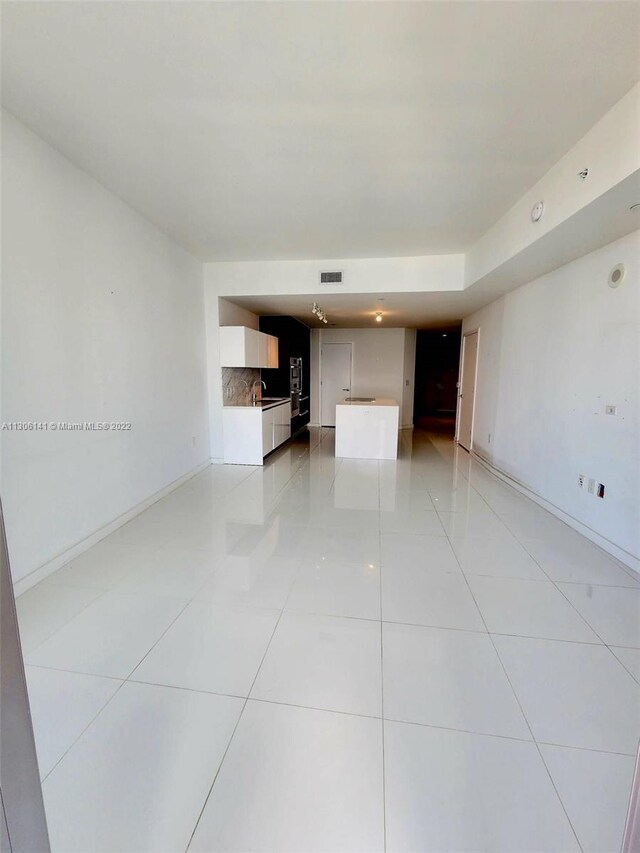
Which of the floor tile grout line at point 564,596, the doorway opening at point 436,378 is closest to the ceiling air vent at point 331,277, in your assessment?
the floor tile grout line at point 564,596

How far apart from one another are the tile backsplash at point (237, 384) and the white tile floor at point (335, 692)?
2.56 metres

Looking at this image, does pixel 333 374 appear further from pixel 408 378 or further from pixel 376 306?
pixel 376 306

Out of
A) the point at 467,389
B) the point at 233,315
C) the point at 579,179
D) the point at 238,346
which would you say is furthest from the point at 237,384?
the point at 579,179

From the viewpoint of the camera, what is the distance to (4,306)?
2012mm

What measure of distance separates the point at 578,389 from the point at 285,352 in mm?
4798

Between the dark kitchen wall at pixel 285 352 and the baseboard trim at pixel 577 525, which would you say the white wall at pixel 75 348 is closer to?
the dark kitchen wall at pixel 285 352

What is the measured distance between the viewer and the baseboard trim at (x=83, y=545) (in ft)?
7.25

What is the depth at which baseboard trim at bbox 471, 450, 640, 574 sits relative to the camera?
2.48 metres

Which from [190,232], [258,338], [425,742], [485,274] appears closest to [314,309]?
[258,338]

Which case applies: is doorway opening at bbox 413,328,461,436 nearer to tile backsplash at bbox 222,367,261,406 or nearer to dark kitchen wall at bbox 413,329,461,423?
dark kitchen wall at bbox 413,329,461,423

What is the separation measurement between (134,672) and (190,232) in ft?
12.1

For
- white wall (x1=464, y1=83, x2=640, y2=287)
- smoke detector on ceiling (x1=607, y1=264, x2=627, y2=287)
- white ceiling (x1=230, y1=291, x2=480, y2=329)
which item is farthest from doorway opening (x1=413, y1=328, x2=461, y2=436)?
smoke detector on ceiling (x1=607, y1=264, x2=627, y2=287)

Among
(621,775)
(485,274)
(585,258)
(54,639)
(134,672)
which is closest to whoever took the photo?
(621,775)

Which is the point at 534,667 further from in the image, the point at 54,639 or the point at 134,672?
the point at 54,639
